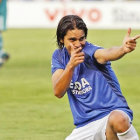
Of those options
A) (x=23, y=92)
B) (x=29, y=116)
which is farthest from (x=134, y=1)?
(x=29, y=116)

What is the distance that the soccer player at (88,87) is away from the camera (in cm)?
682

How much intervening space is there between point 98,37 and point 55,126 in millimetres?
18024

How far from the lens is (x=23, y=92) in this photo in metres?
13.7

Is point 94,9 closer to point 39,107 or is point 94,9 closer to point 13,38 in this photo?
Result: point 13,38

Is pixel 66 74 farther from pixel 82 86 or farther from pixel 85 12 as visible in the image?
pixel 85 12

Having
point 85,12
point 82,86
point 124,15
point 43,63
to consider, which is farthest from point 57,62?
point 124,15

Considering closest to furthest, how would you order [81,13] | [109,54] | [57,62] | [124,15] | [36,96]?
[109,54] < [57,62] < [36,96] < [81,13] < [124,15]

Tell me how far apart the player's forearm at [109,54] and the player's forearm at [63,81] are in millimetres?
323

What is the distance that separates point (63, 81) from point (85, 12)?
2486cm

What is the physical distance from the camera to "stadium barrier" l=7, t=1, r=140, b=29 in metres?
31.5

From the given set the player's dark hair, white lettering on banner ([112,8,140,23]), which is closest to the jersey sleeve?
the player's dark hair

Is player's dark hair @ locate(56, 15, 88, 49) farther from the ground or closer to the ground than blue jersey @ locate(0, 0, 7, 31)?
farther from the ground

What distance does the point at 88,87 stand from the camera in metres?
6.97

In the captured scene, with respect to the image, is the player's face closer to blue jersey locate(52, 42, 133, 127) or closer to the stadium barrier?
blue jersey locate(52, 42, 133, 127)
